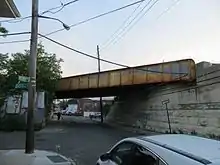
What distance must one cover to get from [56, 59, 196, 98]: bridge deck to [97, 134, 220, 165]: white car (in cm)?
2087

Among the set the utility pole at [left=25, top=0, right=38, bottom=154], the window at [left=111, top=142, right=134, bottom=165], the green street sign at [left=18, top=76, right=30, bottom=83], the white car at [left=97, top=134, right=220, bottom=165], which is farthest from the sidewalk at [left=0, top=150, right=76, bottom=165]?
the white car at [left=97, top=134, right=220, bottom=165]

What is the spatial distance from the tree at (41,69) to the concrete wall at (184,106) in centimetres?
842

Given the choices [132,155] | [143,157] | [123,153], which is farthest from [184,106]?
[143,157]

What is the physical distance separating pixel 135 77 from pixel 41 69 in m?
9.05

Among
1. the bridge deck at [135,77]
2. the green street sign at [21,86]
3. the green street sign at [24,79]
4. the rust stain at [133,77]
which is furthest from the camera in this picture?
the rust stain at [133,77]

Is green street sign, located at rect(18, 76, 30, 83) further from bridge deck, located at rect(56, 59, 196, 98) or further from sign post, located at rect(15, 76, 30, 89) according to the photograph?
bridge deck, located at rect(56, 59, 196, 98)

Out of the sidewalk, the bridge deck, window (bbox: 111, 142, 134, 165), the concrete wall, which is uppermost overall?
the bridge deck

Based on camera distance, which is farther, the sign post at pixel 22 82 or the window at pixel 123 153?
the sign post at pixel 22 82

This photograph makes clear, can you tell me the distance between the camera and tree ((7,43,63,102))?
1323 inches

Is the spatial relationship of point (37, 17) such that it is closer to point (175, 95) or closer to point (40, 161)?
point (40, 161)

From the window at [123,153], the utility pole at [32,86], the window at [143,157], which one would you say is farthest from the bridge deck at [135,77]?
the window at [143,157]

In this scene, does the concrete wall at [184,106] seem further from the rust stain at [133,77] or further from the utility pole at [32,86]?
the utility pole at [32,86]

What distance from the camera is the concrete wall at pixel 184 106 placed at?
2194cm

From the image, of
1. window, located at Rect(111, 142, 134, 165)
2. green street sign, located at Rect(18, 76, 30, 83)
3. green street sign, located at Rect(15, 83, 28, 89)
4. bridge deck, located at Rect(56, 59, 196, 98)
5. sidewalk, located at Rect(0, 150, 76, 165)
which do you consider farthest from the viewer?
bridge deck, located at Rect(56, 59, 196, 98)
